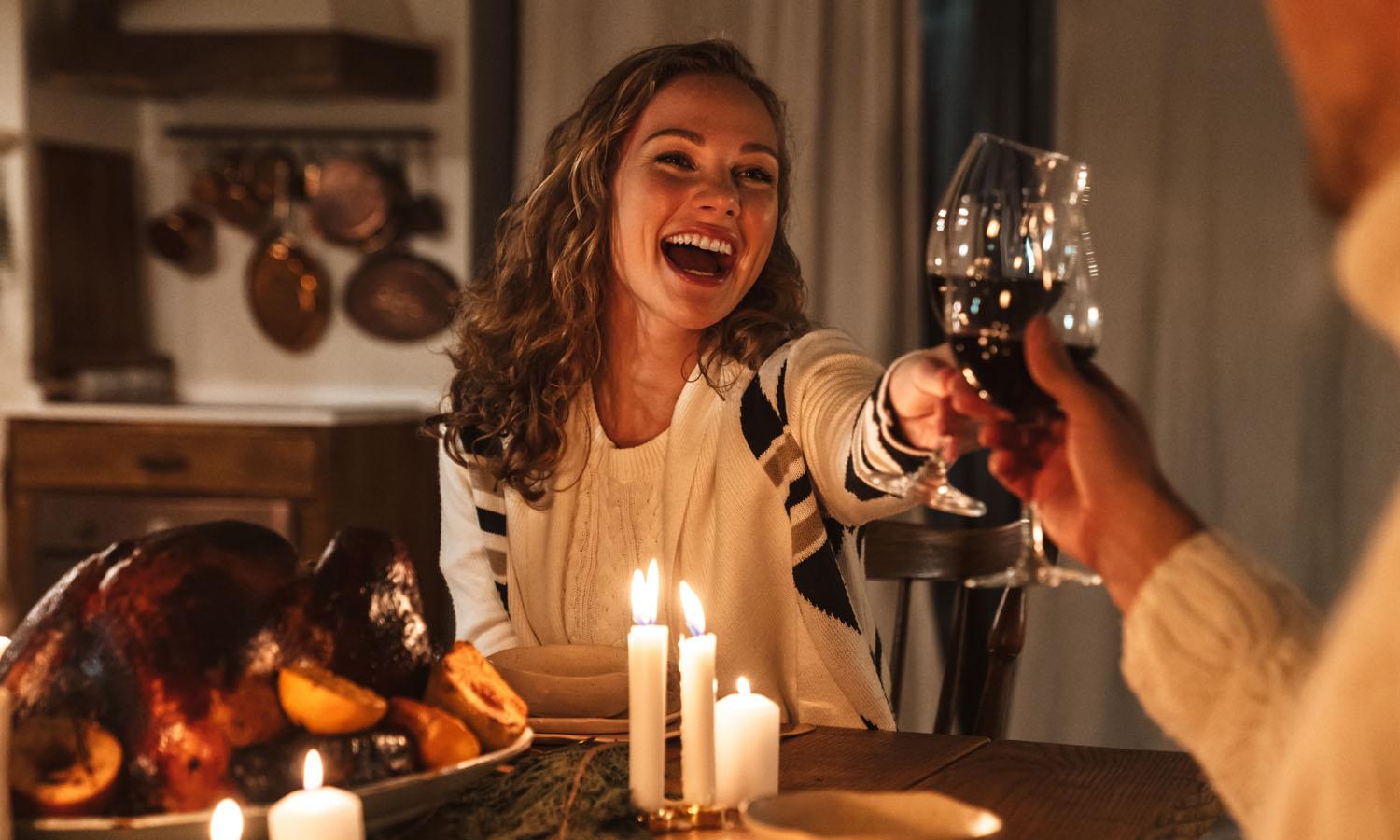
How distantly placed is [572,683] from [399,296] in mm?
3243

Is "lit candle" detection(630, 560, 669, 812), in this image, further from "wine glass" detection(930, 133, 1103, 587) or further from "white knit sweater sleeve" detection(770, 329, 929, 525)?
"white knit sweater sleeve" detection(770, 329, 929, 525)

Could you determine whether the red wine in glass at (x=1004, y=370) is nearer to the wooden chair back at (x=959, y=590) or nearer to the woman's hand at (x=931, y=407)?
the woman's hand at (x=931, y=407)

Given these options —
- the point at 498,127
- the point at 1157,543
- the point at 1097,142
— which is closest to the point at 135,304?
the point at 498,127

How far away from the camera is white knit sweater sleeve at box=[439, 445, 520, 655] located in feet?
6.42

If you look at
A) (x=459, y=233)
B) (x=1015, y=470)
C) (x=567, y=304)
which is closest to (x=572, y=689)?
(x=1015, y=470)

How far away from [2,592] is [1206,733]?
75 cm

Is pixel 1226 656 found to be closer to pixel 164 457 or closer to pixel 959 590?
pixel 959 590

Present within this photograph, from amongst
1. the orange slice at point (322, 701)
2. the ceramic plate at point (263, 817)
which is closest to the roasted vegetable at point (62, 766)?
the ceramic plate at point (263, 817)

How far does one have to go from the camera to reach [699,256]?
2.06 m

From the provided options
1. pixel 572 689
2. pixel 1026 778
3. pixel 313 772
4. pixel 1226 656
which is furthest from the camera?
pixel 572 689

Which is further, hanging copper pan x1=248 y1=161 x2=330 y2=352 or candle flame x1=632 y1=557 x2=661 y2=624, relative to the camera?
hanging copper pan x1=248 y1=161 x2=330 y2=352

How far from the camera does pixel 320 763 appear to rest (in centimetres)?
92

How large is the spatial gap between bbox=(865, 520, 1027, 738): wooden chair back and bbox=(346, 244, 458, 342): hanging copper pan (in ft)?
8.58

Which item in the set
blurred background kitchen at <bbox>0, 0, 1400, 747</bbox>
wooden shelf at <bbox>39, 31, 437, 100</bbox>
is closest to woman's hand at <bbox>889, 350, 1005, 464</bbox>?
blurred background kitchen at <bbox>0, 0, 1400, 747</bbox>
